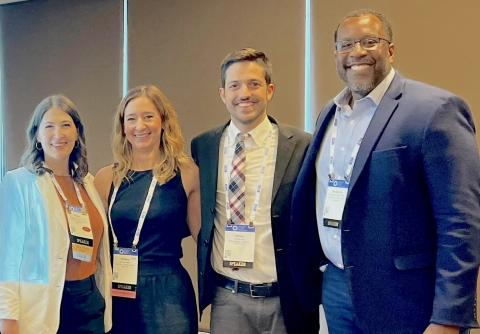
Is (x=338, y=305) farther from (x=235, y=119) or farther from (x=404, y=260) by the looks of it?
(x=235, y=119)

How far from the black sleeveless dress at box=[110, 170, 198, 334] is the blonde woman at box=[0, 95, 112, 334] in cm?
9

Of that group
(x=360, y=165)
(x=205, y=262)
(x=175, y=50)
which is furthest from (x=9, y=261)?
(x=175, y=50)

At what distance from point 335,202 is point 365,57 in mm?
527

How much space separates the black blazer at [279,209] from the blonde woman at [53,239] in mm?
451

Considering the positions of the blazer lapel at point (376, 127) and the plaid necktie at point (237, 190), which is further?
the plaid necktie at point (237, 190)

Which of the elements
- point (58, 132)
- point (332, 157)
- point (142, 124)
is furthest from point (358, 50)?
point (58, 132)

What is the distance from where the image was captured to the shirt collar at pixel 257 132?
238cm

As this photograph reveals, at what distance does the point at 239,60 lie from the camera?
7.81ft

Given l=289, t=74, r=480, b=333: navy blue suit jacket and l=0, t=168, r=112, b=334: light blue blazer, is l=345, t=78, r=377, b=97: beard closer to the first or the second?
l=289, t=74, r=480, b=333: navy blue suit jacket

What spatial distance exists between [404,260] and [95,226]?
1366 mm

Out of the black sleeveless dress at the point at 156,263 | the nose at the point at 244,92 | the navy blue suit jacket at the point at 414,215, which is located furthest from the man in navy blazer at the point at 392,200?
the black sleeveless dress at the point at 156,263

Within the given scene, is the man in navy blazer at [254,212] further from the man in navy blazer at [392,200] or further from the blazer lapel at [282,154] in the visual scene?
the man in navy blazer at [392,200]

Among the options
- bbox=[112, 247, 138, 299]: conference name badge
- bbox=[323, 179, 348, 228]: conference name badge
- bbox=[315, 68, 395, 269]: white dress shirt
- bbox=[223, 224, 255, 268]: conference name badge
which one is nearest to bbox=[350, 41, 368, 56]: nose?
bbox=[315, 68, 395, 269]: white dress shirt

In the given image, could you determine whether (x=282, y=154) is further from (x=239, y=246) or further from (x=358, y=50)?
(x=358, y=50)
